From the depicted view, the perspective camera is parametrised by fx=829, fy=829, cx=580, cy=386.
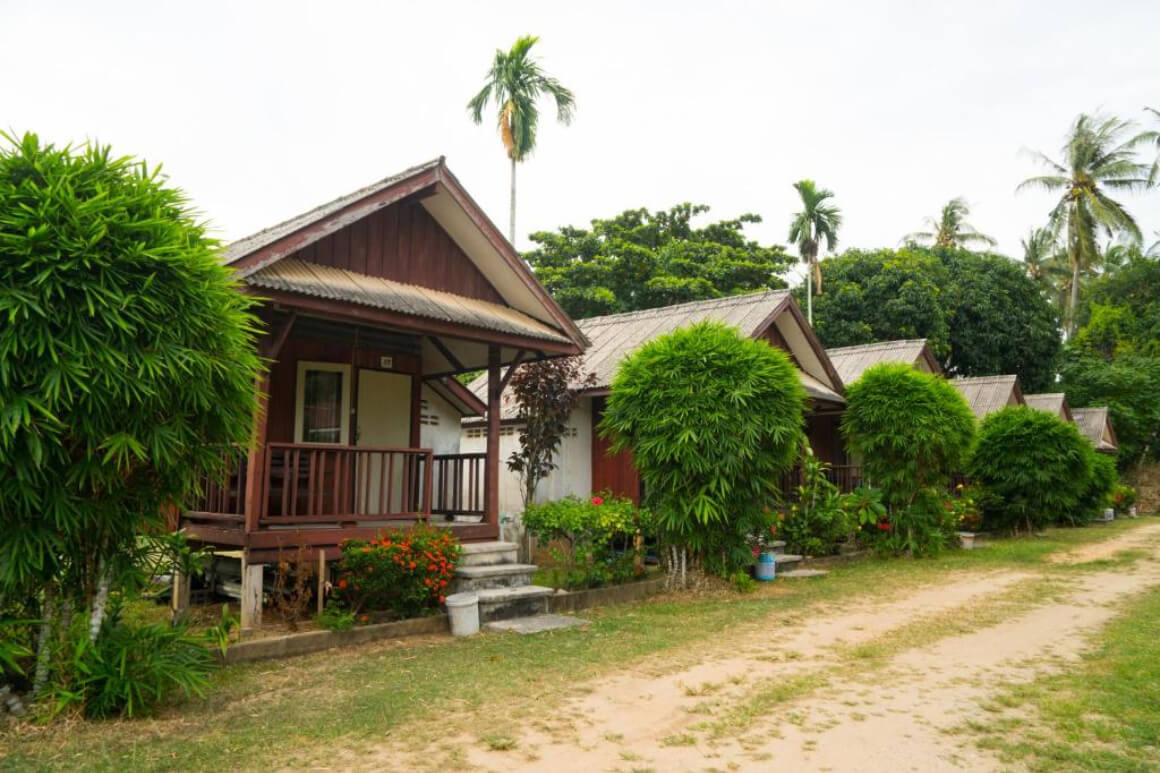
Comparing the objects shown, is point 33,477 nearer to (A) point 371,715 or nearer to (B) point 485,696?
(A) point 371,715

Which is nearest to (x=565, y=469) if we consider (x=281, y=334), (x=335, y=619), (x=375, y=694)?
(x=335, y=619)

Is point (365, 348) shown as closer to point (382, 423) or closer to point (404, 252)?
point (382, 423)

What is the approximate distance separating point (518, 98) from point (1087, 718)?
2797 cm

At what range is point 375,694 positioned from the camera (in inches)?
242

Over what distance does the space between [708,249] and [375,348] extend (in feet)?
73.3

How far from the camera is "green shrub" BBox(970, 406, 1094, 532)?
Answer: 21.5 m

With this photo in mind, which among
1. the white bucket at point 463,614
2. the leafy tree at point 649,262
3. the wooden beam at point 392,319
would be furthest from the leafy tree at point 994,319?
the white bucket at point 463,614

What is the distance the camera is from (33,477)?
5.10 m

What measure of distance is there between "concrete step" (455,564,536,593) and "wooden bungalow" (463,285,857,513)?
3776mm

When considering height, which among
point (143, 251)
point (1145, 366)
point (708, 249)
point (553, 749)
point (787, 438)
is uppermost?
point (708, 249)

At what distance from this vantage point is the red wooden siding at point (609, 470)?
15055 mm

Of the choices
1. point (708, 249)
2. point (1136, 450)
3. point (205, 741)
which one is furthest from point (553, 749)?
point (1136, 450)

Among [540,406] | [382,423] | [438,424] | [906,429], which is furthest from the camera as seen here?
[906,429]

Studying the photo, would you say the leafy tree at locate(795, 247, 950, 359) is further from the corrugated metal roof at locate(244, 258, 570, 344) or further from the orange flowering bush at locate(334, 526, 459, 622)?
the orange flowering bush at locate(334, 526, 459, 622)
